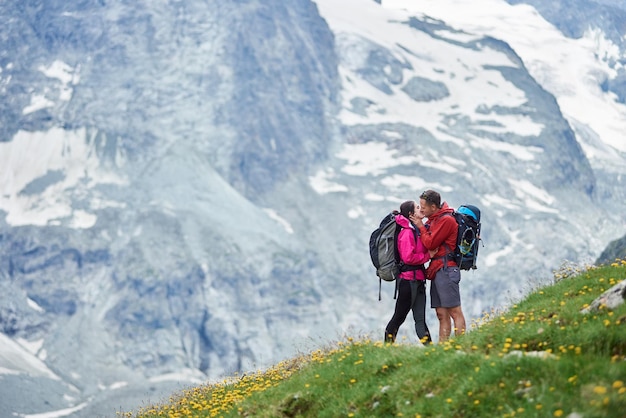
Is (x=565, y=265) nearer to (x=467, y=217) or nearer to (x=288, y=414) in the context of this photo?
(x=467, y=217)

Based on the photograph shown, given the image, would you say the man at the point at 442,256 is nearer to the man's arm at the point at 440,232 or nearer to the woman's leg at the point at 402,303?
the man's arm at the point at 440,232

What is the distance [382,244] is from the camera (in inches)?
706

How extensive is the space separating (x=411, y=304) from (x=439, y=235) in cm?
150

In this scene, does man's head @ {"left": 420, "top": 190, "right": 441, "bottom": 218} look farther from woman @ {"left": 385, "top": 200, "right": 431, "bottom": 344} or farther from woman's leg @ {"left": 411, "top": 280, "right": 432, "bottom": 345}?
woman's leg @ {"left": 411, "top": 280, "right": 432, "bottom": 345}

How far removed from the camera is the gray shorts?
17625 mm

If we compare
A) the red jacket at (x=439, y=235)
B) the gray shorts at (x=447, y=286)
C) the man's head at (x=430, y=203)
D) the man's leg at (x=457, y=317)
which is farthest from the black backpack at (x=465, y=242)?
the man's leg at (x=457, y=317)

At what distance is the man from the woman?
0.17 metres

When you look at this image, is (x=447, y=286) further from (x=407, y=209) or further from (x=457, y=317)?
(x=407, y=209)

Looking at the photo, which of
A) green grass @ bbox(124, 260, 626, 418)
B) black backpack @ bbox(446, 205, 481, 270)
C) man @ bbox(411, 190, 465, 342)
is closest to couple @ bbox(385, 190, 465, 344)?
man @ bbox(411, 190, 465, 342)

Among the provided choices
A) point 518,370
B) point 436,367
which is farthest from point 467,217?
point 518,370

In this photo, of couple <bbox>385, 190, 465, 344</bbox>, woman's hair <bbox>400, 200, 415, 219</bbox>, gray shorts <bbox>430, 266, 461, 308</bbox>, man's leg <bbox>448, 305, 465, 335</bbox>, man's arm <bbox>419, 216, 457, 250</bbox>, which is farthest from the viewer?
woman's hair <bbox>400, 200, 415, 219</bbox>

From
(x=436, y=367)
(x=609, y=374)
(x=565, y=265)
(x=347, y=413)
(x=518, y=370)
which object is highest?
(x=609, y=374)

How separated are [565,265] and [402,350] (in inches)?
264

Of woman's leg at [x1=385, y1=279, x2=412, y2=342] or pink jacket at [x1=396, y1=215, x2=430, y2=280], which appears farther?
woman's leg at [x1=385, y1=279, x2=412, y2=342]
